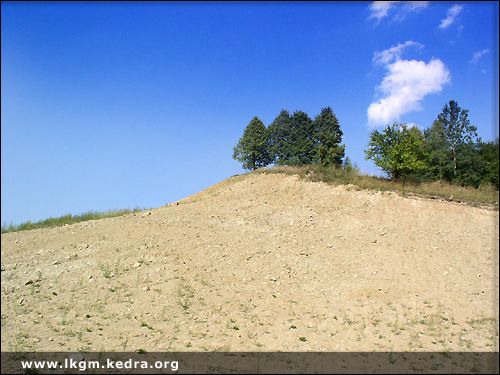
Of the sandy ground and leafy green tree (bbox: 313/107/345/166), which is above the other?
leafy green tree (bbox: 313/107/345/166)

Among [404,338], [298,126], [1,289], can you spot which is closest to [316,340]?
[404,338]

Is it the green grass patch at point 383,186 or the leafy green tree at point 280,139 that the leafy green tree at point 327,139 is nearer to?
the leafy green tree at point 280,139

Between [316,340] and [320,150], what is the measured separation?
31.0 metres

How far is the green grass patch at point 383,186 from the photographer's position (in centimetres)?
1786

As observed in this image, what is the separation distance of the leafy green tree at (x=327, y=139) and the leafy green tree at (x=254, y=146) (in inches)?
210

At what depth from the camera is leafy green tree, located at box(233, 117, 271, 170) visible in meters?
41.3

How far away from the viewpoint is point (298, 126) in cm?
4194

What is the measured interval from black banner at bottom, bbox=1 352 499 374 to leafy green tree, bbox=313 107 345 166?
29.6 m

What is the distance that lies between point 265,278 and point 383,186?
30.5ft

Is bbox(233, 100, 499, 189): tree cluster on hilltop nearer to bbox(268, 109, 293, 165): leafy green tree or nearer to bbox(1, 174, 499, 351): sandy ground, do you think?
bbox(268, 109, 293, 165): leafy green tree

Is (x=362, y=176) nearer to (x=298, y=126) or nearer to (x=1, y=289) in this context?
(x=1, y=289)

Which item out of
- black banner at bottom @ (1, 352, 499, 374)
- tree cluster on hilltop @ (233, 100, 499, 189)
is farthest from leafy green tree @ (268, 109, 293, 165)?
black banner at bottom @ (1, 352, 499, 374)

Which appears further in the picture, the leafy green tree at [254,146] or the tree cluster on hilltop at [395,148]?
the leafy green tree at [254,146]

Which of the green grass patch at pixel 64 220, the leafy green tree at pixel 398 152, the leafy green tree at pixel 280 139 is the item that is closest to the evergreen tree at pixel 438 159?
the leafy green tree at pixel 398 152
